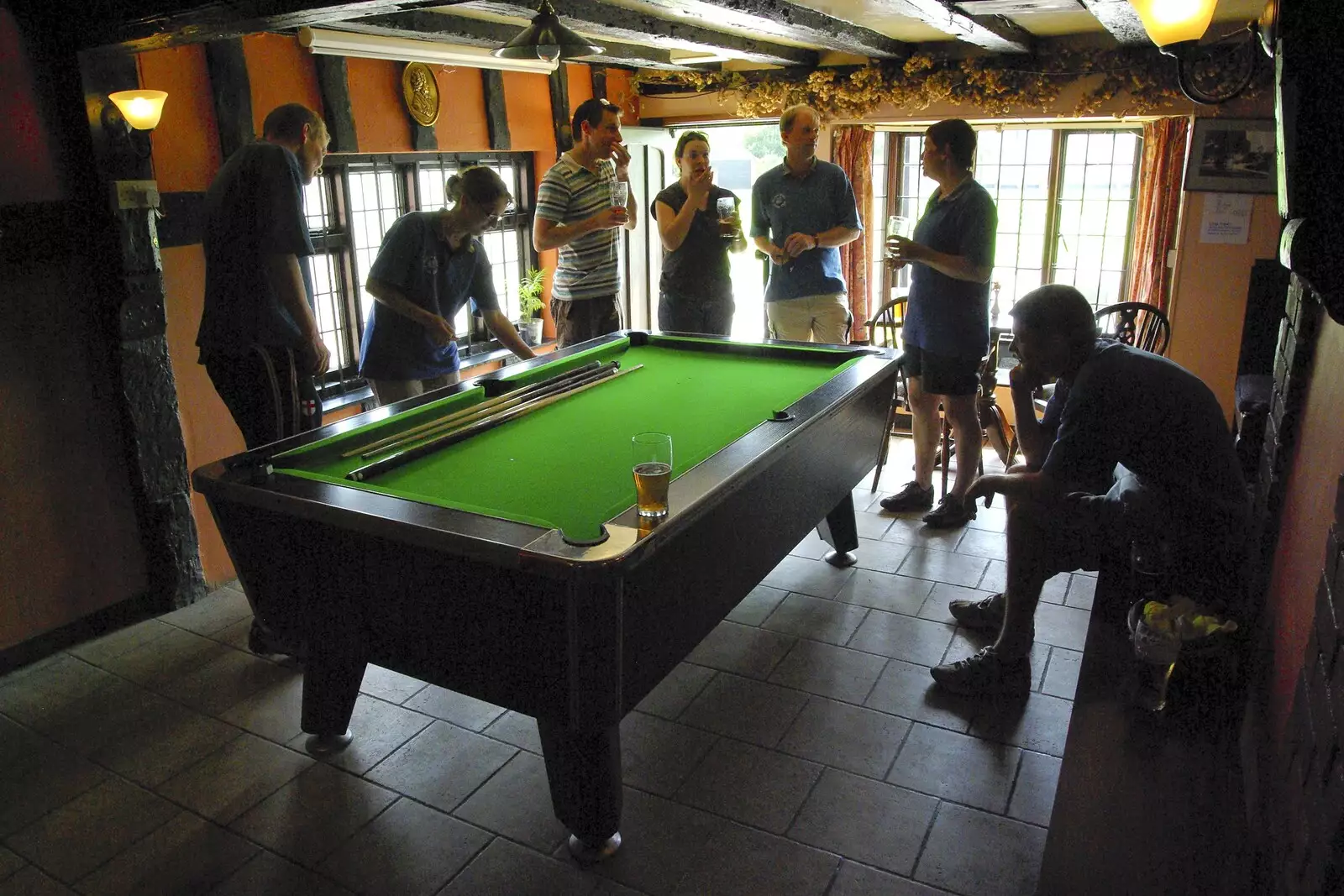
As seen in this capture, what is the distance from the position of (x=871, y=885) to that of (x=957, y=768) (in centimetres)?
51

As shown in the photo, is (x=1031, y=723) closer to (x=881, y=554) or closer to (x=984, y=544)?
(x=881, y=554)

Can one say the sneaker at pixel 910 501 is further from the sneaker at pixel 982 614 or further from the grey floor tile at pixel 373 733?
the grey floor tile at pixel 373 733

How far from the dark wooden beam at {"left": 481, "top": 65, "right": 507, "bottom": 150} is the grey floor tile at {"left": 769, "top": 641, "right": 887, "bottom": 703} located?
11.2 feet

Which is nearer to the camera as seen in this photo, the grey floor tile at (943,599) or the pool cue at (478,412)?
the pool cue at (478,412)

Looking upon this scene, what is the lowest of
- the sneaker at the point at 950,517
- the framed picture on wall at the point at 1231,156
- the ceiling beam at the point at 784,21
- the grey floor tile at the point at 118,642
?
the grey floor tile at the point at 118,642

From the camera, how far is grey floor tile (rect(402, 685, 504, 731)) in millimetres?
2625

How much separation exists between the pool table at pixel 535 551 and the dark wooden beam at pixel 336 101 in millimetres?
2001

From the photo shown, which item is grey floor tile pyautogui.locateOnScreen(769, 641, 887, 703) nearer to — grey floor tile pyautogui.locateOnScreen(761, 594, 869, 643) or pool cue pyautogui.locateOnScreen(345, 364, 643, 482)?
grey floor tile pyautogui.locateOnScreen(761, 594, 869, 643)

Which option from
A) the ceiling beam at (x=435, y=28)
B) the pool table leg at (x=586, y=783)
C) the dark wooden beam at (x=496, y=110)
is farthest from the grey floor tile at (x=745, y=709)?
the dark wooden beam at (x=496, y=110)

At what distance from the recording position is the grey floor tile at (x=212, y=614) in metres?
3.27

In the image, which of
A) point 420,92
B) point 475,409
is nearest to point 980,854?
point 475,409

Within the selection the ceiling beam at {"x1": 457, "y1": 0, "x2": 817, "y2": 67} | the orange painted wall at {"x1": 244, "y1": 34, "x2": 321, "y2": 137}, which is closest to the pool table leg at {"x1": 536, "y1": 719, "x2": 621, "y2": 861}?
the ceiling beam at {"x1": 457, "y1": 0, "x2": 817, "y2": 67}

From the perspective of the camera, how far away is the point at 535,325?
18.2 ft

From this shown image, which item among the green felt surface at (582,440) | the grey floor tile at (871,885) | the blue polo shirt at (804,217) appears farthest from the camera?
the blue polo shirt at (804,217)
